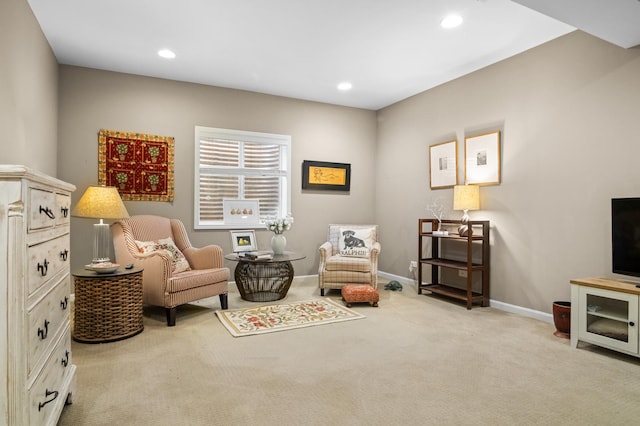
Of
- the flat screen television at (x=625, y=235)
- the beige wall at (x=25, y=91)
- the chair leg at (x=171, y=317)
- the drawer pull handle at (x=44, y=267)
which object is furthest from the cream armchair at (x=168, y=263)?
the flat screen television at (x=625, y=235)

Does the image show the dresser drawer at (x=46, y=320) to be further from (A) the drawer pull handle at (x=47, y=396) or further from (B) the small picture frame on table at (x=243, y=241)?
(B) the small picture frame on table at (x=243, y=241)

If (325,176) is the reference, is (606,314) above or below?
below

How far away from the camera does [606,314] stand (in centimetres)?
269

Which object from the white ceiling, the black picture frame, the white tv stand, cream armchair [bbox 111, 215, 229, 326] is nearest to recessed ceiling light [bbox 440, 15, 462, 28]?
the white ceiling

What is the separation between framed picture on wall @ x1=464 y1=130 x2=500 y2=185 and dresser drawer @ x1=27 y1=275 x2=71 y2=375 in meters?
3.91

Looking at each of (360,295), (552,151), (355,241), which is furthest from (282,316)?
(552,151)

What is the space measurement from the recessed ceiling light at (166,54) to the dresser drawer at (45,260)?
8.56 ft

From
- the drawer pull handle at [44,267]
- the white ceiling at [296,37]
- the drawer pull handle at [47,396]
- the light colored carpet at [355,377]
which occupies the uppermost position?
the white ceiling at [296,37]

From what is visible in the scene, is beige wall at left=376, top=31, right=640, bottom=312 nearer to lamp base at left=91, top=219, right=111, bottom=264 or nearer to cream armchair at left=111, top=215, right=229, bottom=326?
cream armchair at left=111, top=215, right=229, bottom=326

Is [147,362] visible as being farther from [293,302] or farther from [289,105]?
[289,105]

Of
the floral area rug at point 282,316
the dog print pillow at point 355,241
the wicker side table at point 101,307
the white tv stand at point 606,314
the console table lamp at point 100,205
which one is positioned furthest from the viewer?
the dog print pillow at point 355,241

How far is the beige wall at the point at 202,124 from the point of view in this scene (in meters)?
4.23

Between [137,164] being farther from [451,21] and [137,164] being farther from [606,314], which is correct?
[606,314]

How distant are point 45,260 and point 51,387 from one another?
55 cm
